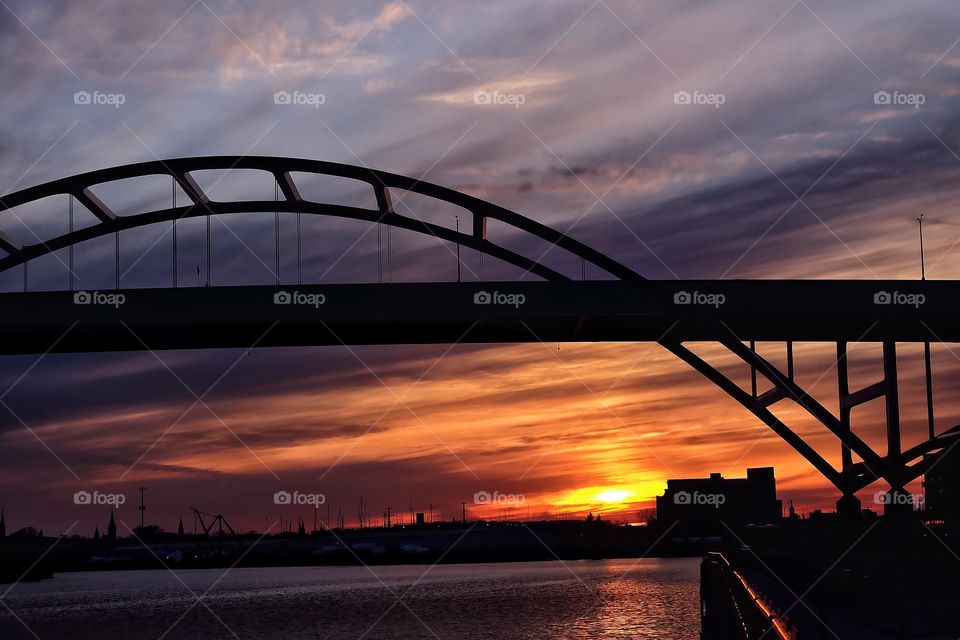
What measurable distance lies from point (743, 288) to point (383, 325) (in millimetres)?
12303

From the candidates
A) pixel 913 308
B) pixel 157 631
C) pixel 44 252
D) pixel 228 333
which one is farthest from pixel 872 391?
pixel 157 631

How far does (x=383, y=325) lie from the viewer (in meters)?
40.8

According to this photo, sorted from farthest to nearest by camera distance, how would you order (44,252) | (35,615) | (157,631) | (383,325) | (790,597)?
(35,615) < (157,631) < (44,252) < (383,325) < (790,597)

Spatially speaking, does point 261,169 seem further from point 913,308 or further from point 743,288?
point 913,308

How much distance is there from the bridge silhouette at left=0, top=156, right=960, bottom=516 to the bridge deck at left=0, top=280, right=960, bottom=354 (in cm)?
5

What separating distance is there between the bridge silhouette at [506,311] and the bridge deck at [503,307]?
0.05 meters

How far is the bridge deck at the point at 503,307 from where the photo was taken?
125ft

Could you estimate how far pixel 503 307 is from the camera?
3906cm

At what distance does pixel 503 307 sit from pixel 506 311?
170 mm

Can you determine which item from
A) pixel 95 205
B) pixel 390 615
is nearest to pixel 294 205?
pixel 95 205

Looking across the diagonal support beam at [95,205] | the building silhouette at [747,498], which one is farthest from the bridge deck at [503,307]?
the building silhouette at [747,498]

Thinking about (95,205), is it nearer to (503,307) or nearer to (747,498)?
(503,307)

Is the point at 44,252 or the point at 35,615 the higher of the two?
the point at 44,252

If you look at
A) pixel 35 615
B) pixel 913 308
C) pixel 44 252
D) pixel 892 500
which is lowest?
pixel 35 615
